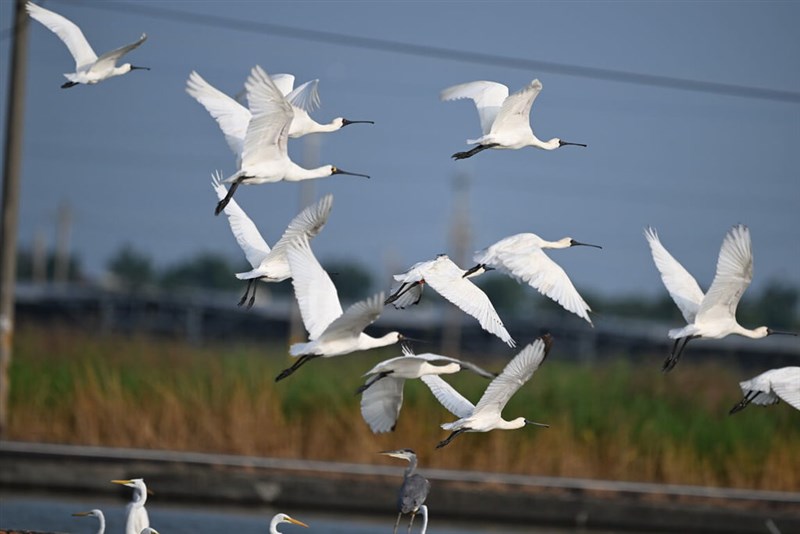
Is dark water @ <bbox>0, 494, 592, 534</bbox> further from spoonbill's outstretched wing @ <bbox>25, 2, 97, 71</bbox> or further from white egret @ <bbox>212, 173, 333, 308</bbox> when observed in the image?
spoonbill's outstretched wing @ <bbox>25, 2, 97, 71</bbox>

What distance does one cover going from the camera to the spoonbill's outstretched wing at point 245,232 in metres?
10.2

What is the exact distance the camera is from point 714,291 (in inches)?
376

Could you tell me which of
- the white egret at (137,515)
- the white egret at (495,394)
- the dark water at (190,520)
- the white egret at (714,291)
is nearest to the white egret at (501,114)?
the white egret at (714,291)

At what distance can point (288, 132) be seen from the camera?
9.62 metres

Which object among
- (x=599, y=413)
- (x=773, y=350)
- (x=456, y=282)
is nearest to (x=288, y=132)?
(x=456, y=282)

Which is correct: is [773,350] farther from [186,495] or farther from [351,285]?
[351,285]

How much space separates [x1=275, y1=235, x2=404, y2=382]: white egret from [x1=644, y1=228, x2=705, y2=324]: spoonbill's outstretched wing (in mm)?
2167

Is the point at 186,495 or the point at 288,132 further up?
the point at 288,132

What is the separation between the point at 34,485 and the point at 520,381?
7.54m

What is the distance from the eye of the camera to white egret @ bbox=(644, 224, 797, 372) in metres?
9.35

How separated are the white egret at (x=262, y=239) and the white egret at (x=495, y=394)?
1214 mm

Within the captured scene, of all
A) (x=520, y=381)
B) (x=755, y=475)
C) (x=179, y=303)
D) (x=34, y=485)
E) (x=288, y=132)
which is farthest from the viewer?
(x=179, y=303)

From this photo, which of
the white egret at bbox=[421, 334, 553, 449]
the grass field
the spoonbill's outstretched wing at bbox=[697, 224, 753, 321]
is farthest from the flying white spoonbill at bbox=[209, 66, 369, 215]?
the grass field

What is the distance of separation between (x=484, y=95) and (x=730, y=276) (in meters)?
2.63
